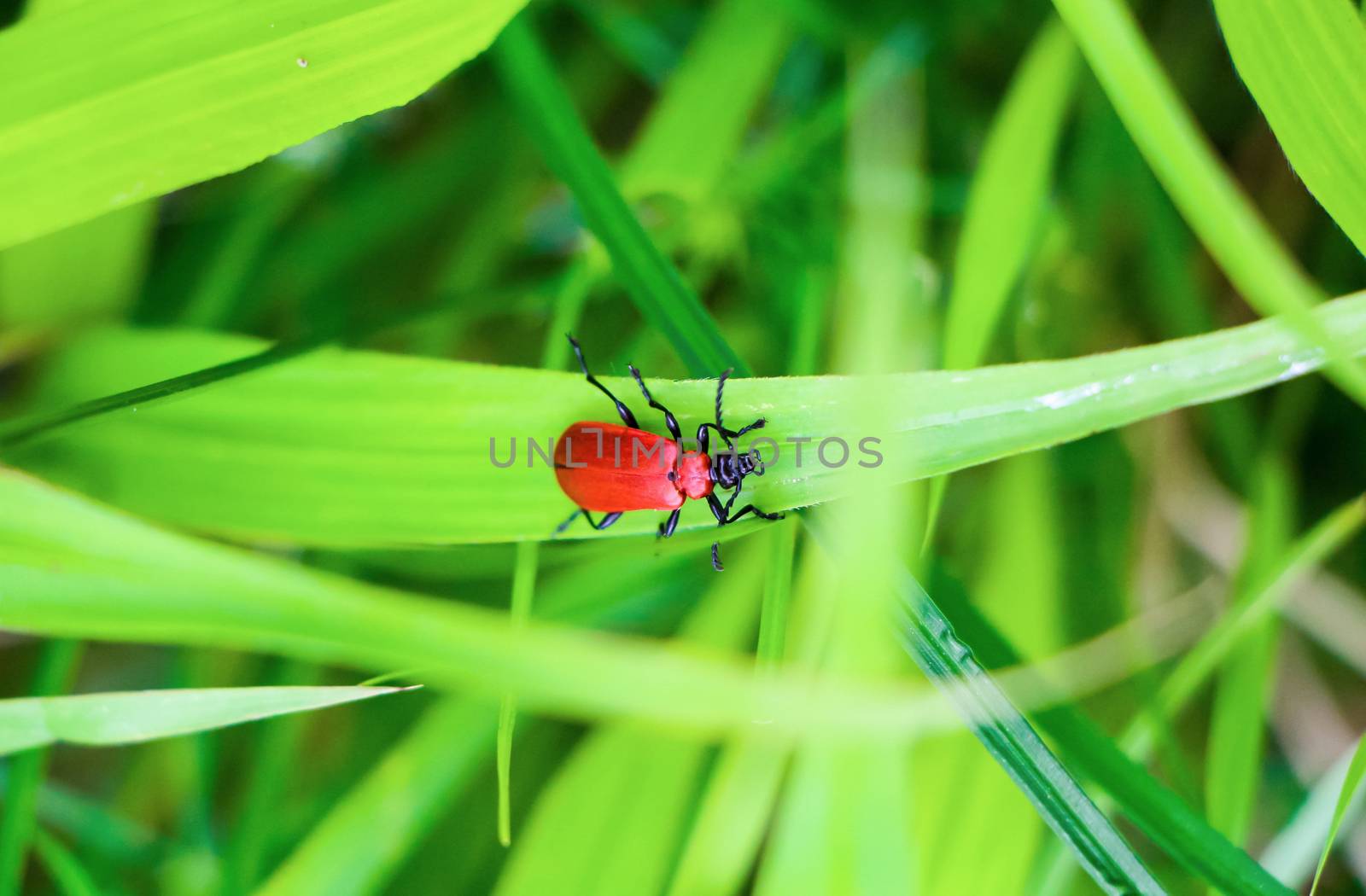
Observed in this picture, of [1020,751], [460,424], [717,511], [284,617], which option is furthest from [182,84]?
[1020,751]

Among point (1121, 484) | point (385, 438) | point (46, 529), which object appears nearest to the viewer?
point (46, 529)

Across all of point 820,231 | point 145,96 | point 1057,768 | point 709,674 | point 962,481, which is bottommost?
point 1057,768

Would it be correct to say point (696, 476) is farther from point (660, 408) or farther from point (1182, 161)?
point (1182, 161)

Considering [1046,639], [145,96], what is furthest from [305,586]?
[1046,639]

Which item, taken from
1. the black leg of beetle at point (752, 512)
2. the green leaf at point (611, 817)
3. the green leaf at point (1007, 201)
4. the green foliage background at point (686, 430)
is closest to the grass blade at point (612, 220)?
the green foliage background at point (686, 430)

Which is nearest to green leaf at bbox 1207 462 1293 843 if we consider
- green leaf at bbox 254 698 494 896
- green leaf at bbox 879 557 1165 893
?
green leaf at bbox 879 557 1165 893

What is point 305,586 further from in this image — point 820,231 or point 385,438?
point 820,231

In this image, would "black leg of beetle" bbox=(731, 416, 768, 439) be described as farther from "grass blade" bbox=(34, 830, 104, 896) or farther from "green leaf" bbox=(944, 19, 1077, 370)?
"grass blade" bbox=(34, 830, 104, 896)
